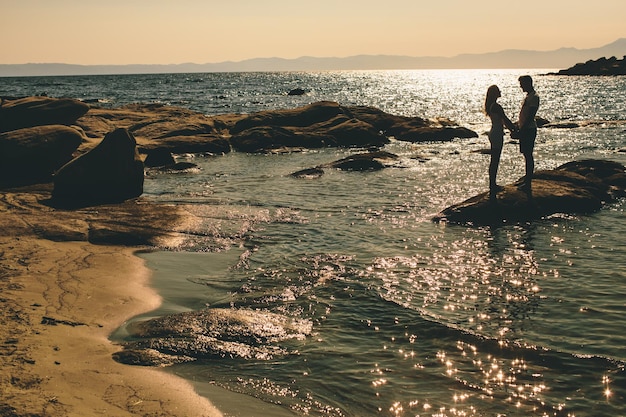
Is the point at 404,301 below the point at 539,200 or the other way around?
below

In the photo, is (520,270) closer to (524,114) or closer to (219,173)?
(524,114)

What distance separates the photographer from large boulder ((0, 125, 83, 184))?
2011 cm

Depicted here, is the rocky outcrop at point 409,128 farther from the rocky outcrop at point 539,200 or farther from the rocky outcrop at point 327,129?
the rocky outcrop at point 539,200

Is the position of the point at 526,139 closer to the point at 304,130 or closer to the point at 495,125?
the point at 495,125

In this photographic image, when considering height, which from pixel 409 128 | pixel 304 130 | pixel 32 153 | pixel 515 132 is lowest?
pixel 32 153

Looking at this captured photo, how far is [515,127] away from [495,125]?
57 cm

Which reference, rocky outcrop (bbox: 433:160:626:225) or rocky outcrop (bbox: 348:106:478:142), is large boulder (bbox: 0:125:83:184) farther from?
rocky outcrop (bbox: 348:106:478:142)

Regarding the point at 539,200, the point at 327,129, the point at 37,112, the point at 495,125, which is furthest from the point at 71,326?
the point at 327,129

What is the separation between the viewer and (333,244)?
43.9 ft

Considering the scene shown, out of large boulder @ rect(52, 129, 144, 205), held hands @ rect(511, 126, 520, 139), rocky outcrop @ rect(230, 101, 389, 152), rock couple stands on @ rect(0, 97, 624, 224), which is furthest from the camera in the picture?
rocky outcrop @ rect(230, 101, 389, 152)

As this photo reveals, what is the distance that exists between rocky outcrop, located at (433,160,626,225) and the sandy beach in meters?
8.46

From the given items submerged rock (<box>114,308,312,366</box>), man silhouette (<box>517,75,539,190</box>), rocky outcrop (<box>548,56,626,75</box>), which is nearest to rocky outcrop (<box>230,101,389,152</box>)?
man silhouette (<box>517,75,539,190</box>)

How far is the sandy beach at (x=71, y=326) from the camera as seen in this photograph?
20.2ft

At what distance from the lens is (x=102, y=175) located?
57.7 ft
